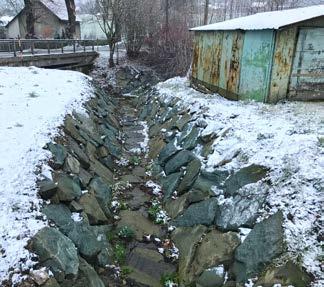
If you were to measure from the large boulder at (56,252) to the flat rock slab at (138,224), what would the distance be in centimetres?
196

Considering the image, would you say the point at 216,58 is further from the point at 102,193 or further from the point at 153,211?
the point at 102,193

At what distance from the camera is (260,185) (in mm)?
5824

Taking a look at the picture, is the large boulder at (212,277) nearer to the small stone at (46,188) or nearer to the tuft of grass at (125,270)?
the tuft of grass at (125,270)

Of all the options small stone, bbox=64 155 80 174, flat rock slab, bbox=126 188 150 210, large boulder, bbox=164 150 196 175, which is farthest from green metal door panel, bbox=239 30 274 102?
small stone, bbox=64 155 80 174

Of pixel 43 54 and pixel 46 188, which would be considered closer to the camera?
pixel 46 188

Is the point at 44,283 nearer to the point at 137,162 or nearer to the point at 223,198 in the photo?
the point at 223,198

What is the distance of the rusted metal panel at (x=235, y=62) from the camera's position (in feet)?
36.2

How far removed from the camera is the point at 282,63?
33.1ft

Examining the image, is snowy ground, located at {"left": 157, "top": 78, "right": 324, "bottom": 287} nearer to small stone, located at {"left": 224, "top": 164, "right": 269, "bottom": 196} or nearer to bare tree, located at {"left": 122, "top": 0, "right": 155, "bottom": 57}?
small stone, located at {"left": 224, "top": 164, "right": 269, "bottom": 196}

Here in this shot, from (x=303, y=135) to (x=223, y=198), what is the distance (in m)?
2.01

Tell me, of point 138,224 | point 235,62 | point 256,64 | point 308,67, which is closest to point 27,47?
point 235,62

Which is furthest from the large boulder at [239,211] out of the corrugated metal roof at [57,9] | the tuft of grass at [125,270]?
the corrugated metal roof at [57,9]

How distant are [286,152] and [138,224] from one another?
3.19 meters

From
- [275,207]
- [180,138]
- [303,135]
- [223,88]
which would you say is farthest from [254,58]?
[275,207]
